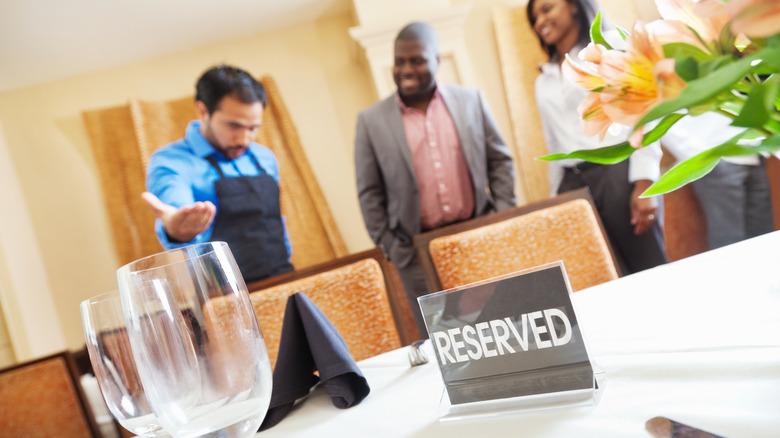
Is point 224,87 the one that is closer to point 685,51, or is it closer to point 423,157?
point 423,157

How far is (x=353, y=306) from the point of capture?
1.11 metres

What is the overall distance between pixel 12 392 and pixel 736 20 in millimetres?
1405

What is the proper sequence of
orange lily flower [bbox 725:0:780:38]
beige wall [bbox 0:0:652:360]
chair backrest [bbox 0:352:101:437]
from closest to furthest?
orange lily flower [bbox 725:0:780:38], chair backrest [bbox 0:352:101:437], beige wall [bbox 0:0:652:360]

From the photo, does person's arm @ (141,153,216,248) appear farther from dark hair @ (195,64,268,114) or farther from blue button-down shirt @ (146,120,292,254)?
dark hair @ (195,64,268,114)

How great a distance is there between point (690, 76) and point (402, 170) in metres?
2.06

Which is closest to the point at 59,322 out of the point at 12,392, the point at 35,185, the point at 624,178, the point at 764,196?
the point at 35,185

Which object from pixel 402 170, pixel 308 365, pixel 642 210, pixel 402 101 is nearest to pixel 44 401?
pixel 308 365

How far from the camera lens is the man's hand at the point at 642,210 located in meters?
2.04

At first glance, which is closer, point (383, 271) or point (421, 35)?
point (383, 271)

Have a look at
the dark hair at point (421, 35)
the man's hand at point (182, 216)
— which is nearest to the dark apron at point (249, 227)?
the man's hand at point (182, 216)

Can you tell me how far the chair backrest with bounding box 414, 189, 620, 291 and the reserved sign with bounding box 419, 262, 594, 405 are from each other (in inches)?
23.3

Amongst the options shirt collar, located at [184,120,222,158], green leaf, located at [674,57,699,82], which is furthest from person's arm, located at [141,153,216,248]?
green leaf, located at [674,57,699,82]

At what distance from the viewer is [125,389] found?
0.52m

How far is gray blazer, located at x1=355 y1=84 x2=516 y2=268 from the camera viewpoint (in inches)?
91.9
